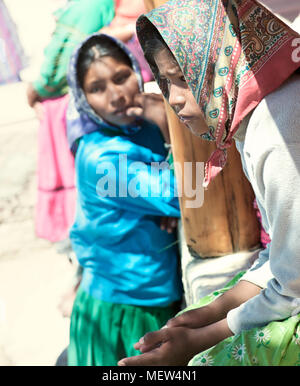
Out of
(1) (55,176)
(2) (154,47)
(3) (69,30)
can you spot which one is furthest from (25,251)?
(2) (154,47)

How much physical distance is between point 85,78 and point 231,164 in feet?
3.19

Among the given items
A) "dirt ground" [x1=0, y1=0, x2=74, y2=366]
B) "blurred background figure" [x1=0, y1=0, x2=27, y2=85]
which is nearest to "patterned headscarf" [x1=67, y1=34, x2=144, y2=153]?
"dirt ground" [x1=0, y1=0, x2=74, y2=366]

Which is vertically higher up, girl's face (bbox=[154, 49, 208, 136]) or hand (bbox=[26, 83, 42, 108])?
girl's face (bbox=[154, 49, 208, 136])

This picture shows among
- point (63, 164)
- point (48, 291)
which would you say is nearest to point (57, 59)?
point (63, 164)

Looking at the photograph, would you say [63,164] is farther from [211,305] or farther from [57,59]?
[211,305]

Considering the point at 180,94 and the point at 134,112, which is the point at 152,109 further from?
the point at 180,94

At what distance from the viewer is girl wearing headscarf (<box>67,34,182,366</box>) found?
8.98 ft

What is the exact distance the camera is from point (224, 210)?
248 centimetres

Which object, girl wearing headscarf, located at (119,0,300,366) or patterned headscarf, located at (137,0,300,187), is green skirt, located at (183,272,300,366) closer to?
girl wearing headscarf, located at (119,0,300,366)

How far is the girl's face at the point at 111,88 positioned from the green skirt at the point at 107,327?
3.27 feet

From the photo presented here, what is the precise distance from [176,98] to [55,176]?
8.50ft

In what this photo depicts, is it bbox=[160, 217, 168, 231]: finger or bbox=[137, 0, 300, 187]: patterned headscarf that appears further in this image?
bbox=[160, 217, 168, 231]: finger

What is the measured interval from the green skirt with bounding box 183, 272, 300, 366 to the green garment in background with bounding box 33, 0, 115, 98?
2.63 m

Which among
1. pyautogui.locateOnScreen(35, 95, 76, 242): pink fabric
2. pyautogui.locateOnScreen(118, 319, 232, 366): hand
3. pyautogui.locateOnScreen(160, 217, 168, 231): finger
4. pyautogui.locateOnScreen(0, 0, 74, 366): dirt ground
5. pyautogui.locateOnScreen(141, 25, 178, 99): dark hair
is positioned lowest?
pyautogui.locateOnScreen(0, 0, 74, 366): dirt ground
